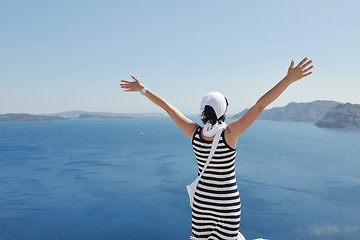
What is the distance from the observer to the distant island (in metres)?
133

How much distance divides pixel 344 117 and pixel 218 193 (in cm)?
16701

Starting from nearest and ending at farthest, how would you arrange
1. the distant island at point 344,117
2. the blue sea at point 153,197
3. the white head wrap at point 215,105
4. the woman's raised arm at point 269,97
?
1. the woman's raised arm at point 269,97
2. the white head wrap at point 215,105
3. the blue sea at point 153,197
4. the distant island at point 344,117

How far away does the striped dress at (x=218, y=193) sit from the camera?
191 cm

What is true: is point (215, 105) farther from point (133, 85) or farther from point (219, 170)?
point (133, 85)

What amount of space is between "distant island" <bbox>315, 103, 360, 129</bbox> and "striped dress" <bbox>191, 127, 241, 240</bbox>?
523 ft

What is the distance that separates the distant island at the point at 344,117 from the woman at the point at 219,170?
523 ft

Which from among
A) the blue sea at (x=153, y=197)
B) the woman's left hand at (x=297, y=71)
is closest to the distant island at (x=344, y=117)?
the blue sea at (x=153, y=197)

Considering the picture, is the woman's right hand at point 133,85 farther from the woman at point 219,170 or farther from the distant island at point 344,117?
the distant island at point 344,117

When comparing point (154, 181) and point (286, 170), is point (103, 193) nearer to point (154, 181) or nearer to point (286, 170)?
point (154, 181)

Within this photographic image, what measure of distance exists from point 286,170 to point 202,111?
49.0 metres

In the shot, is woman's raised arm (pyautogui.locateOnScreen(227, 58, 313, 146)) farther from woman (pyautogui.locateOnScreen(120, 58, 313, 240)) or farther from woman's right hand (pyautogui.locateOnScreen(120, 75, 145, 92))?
woman's right hand (pyautogui.locateOnScreen(120, 75, 145, 92))

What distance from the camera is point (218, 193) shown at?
6.46 ft

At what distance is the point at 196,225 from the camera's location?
6.90 feet

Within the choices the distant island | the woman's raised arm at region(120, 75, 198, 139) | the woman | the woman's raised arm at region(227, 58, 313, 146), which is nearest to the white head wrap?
the woman
